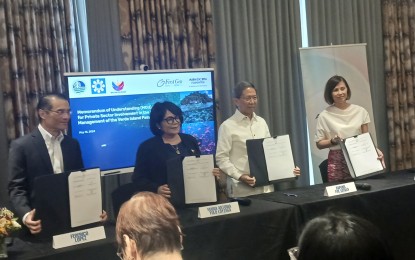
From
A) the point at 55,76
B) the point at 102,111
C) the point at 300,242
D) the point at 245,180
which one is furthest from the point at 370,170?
the point at 55,76

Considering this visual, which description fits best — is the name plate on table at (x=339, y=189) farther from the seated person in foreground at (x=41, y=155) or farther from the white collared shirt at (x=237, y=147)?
the seated person in foreground at (x=41, y=155)

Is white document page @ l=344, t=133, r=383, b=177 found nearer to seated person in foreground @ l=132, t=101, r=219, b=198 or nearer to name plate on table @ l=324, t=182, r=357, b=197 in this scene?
name plate on table @ l=324, t=182, r=357, b=197

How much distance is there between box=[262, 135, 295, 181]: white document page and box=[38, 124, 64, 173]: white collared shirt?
1.19 metres

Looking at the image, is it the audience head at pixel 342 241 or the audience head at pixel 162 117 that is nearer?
the audience head at pixel 342 241

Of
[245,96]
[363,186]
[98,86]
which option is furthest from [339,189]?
[98,86]

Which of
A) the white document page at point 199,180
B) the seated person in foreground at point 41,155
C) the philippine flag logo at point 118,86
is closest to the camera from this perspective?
the seated person in foreground at point 41,155

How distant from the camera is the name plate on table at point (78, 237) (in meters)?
2.02

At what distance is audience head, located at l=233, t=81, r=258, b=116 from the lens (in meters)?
3.31

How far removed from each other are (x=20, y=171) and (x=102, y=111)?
4.18 feet

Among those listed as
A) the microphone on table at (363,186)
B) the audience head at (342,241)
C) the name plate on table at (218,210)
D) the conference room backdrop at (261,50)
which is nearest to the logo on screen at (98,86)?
the conference room backdrop at (261,50)

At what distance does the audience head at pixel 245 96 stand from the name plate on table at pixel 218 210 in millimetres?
1008

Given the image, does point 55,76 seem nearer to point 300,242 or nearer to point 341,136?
point 341,136

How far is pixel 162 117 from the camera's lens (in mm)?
2785

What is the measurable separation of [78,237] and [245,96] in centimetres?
164
